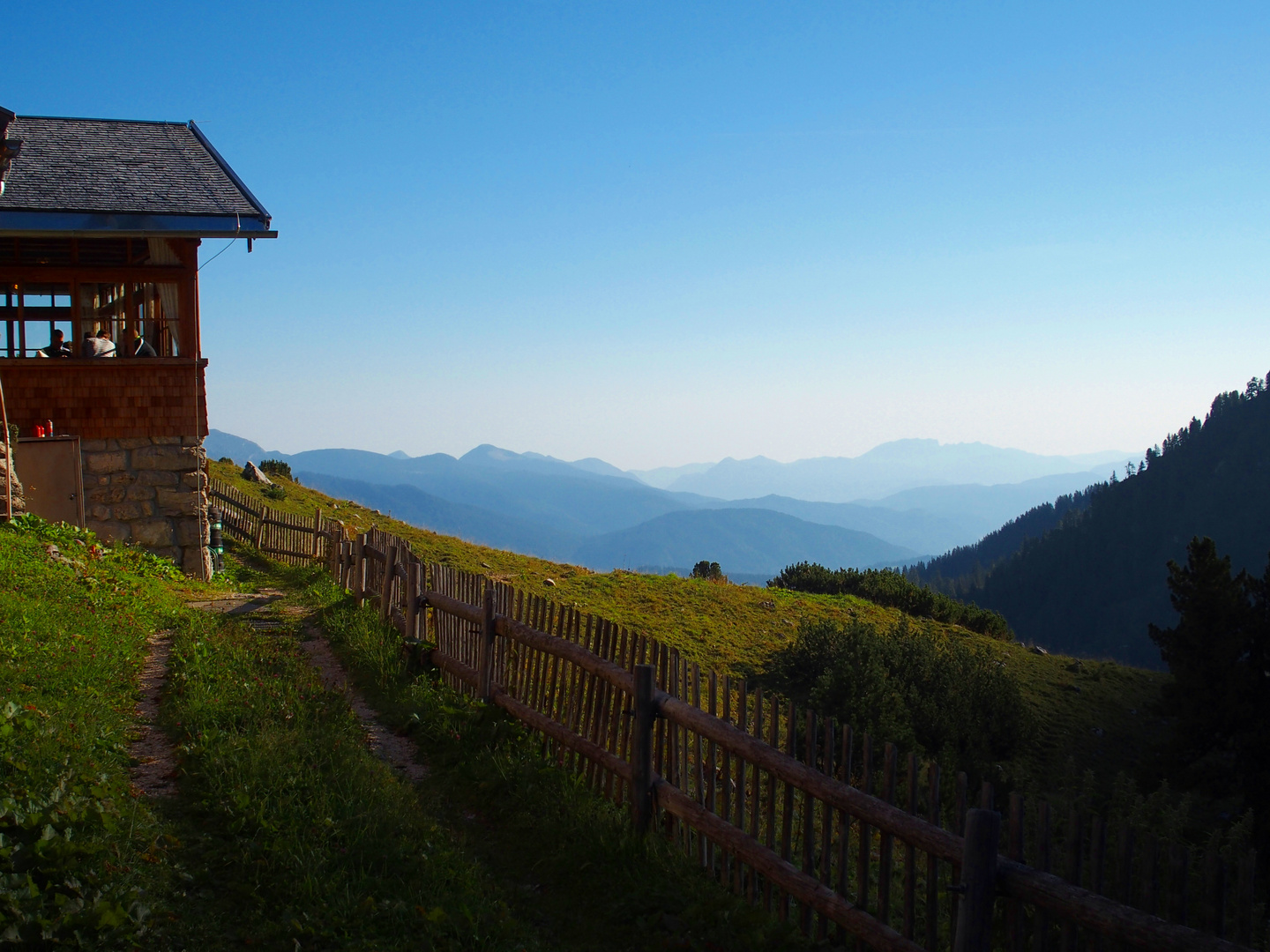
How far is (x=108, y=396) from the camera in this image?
14.7 metres

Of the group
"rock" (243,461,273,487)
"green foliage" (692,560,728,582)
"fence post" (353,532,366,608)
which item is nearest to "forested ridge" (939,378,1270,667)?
"green foliage" (692,560,728,582)

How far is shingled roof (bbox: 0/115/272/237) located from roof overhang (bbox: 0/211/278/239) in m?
0.01

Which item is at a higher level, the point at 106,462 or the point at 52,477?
the point at 106,462

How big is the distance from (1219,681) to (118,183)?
66.1 feet

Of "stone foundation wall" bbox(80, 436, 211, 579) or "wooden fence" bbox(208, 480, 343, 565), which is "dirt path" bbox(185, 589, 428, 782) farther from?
"wooden fence" bbox(208, 480, 343, 565)

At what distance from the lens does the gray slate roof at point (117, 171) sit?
46.6 feet

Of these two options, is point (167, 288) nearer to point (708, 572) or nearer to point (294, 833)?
point (294, 833)

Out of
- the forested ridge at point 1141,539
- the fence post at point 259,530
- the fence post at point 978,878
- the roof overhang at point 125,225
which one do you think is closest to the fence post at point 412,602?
the fence post at point 978,878

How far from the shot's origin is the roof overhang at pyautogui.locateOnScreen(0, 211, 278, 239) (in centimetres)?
1355

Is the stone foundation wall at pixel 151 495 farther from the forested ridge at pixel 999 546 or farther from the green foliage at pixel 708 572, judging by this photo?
the forested ridge at pixel 999 546

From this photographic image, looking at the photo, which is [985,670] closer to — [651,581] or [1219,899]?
[651,581]

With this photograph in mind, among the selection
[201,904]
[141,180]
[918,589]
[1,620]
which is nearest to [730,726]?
[201,904]

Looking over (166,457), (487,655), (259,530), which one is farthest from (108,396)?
(487,655)

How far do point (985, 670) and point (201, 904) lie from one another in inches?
539
